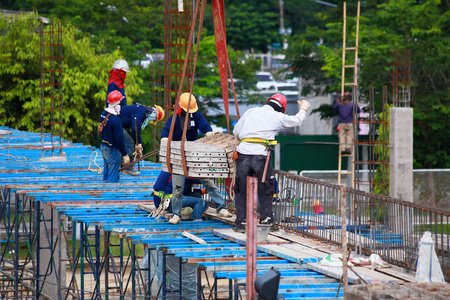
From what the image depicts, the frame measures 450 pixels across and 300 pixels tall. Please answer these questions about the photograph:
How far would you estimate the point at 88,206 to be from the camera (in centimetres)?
Answer: 1160

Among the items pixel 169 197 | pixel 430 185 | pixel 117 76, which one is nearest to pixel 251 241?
Answer: pixel 169 197

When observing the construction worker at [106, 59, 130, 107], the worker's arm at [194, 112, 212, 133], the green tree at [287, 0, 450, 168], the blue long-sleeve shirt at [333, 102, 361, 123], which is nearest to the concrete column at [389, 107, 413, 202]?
the blue long-sleeve shirt at [333, 102, 361, 123]

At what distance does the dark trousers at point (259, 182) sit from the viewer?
367 inches

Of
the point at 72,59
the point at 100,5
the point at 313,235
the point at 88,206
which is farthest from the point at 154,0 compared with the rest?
the point at 313,235

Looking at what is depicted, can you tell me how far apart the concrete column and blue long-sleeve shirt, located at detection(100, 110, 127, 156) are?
9.47m

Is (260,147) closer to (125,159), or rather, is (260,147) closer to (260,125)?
(260,125)

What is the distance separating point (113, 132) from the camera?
13039mm

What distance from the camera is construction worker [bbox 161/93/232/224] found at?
10.3 meters

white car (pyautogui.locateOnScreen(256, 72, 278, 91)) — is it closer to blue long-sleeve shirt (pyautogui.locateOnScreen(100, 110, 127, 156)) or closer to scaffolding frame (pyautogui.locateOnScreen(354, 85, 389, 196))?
scaffolding frame (pyautogui.locateOnScreen(354, 85, 389, 196))

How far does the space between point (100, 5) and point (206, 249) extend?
2500 cm

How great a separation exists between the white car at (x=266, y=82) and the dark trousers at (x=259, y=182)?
36758mm

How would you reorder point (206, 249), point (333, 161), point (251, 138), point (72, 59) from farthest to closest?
point (333, 161) < point (72, 59) < point (251, 138) < point (206, 249)

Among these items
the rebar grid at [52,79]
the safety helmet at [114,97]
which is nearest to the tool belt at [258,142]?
the safety helmet at [114,97]

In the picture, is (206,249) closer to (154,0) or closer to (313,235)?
(313,235)
